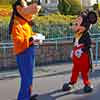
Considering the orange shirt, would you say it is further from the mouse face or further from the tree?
the tree

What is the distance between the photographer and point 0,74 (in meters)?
9.15

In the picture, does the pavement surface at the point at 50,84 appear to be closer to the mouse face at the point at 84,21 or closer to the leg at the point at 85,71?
the leg at the point at 85,71

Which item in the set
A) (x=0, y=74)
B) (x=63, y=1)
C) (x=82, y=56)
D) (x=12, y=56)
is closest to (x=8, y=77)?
(x=0, y=74)

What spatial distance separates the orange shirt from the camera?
21.3 ft

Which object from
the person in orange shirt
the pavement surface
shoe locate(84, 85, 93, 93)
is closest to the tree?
the pavement surface

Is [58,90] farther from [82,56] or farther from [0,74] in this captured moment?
[0,74]

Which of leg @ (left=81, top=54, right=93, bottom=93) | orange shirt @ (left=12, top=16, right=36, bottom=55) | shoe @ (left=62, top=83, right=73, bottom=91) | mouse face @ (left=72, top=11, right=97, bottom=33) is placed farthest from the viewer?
shoe @ (left=62, top=83, right=73, bottom=91)

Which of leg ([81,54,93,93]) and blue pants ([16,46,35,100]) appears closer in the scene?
blue pants ([16,46,35,100])

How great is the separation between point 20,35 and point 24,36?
0.07m

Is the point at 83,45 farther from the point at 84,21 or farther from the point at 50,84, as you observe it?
the point at 50,84

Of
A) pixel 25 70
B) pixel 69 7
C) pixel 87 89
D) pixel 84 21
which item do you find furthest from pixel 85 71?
pixel 69 7

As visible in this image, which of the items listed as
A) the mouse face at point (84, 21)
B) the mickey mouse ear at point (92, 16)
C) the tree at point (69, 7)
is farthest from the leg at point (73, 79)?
the tree at point (69, 7)

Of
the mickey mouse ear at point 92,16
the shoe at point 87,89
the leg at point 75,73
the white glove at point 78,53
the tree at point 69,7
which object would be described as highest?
the tree at point 69,7

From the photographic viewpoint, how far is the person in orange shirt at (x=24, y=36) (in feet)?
21.3
